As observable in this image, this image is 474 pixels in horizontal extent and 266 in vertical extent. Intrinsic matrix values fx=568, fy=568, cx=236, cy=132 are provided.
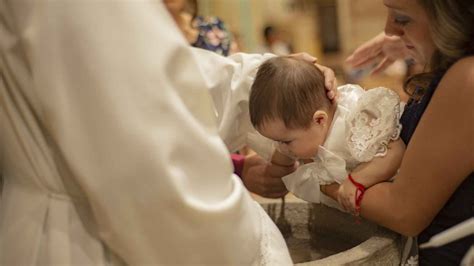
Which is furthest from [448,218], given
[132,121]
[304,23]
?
[304,23]

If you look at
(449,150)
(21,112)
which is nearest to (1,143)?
(21,112)

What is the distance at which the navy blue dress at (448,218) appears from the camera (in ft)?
3.69

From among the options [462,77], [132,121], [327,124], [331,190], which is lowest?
[331,190]

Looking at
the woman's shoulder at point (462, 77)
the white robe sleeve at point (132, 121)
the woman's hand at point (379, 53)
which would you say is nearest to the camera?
the white robe sleeve at point (132, 121)

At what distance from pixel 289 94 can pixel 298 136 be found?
107 millimetres

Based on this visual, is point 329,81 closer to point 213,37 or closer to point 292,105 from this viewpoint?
point 292,105

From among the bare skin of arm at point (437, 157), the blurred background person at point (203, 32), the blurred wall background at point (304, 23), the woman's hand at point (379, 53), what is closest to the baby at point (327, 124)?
the bare skin of arm at point (437, 157)

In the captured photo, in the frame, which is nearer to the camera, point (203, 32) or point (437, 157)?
point (437, 157)

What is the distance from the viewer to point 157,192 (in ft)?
2.60

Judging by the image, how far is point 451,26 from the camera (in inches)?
43.5

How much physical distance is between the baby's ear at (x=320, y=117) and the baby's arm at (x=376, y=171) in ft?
0.46

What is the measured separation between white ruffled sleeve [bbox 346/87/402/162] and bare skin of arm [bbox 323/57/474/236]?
0.39 feet

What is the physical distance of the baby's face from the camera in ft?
4.42

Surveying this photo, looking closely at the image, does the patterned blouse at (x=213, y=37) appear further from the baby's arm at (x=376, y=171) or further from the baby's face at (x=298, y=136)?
the baby's arm at (x=376, y=171)
